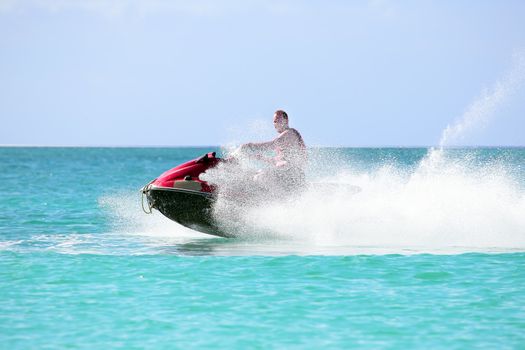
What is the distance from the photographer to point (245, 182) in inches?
448

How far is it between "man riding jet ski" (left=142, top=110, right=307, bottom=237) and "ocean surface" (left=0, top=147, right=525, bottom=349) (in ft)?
1.06

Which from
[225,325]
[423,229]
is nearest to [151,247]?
[423,229]

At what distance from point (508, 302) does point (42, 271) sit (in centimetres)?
477

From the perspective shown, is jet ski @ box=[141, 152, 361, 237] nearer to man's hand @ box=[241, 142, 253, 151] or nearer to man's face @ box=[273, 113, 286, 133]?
man's hand @ box=[241, 142, 253, 151]

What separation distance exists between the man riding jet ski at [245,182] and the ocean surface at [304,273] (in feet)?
1.06

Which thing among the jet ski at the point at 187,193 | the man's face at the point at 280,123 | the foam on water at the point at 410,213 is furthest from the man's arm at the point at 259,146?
the foam on water at the point at 410,213

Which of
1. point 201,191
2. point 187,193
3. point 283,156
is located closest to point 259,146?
point 283,156

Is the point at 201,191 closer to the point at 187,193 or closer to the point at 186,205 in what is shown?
the point at 187,193

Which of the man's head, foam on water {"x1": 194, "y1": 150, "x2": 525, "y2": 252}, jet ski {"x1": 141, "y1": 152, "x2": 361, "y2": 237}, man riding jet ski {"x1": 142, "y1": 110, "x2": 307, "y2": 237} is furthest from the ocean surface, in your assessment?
the man's head

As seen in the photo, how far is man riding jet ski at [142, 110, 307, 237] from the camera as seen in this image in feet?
36.8

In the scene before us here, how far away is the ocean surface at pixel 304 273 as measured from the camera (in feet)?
22.2

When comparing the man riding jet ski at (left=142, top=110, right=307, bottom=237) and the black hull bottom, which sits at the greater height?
the man riding jet ski at (left=142, top=110, right=307, bottom=237)

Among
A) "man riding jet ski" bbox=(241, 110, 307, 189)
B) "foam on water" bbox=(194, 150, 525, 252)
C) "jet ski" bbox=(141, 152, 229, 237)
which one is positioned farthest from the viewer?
"foam on water" bbox=(194, 150, 525, 252)

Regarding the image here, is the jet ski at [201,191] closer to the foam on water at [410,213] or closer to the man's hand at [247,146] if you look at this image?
the foam on water at [410,213]
